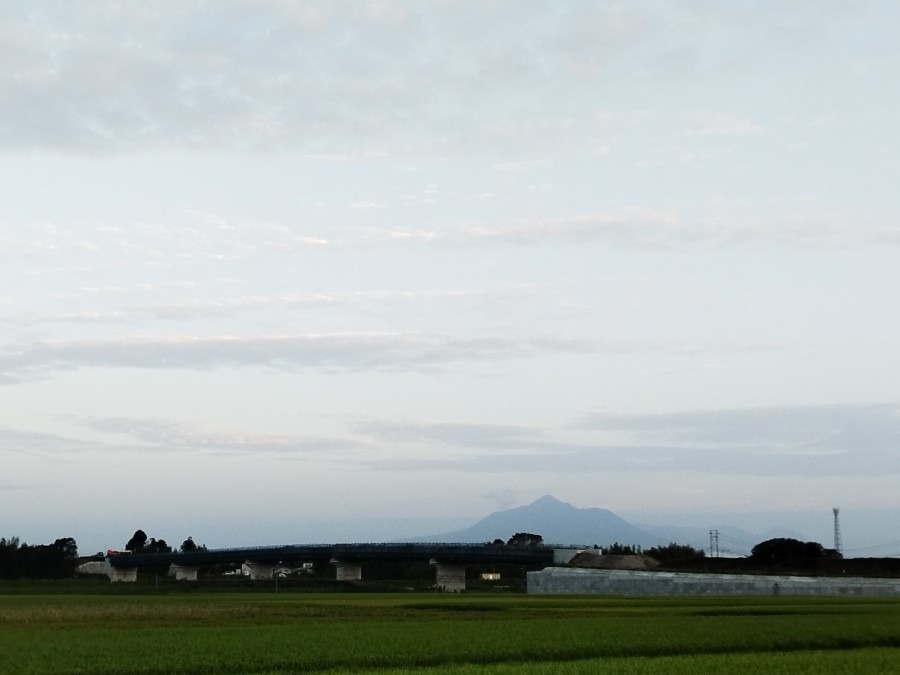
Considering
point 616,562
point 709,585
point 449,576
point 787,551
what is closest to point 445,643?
point 709,585

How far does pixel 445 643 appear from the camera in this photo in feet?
151

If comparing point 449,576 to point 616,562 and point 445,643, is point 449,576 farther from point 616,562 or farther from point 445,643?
point 445,643

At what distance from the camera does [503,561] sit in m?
176

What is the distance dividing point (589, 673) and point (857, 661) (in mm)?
11445

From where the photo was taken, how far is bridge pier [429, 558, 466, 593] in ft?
564

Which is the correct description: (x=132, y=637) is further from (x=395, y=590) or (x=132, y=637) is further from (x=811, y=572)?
(x=811, y=572)

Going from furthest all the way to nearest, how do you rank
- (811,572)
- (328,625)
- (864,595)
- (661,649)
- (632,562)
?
(632,562) → (811,572) → (864,595) → (328,625) → (661,649)

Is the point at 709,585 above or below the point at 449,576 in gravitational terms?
above

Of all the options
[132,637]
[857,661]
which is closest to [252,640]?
[132,637]

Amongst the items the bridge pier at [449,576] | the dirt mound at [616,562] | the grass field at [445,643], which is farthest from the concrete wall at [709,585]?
the grass field at [445,643]

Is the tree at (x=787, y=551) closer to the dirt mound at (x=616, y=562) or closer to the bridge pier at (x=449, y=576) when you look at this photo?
the dirt mound at (x=616, y=562)

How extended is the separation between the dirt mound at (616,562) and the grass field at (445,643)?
329 feet

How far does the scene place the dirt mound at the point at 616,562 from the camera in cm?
17038

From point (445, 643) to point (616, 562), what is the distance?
13100 centimetres
